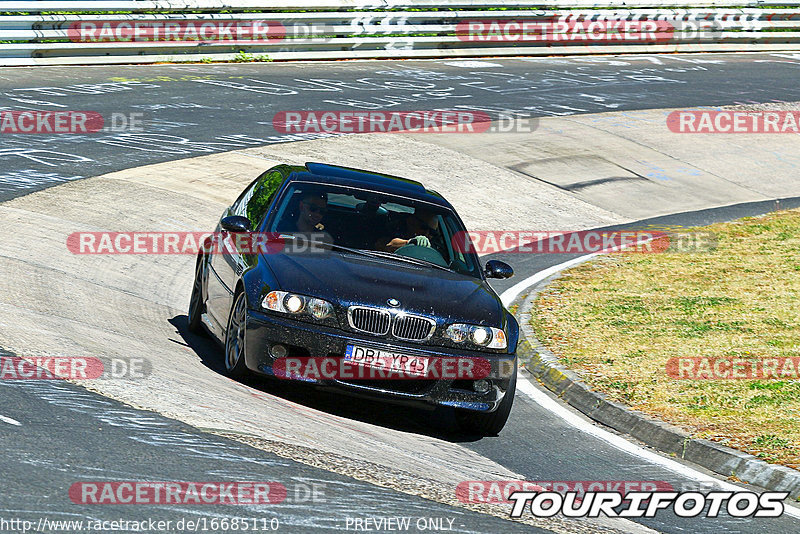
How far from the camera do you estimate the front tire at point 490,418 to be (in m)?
7.90

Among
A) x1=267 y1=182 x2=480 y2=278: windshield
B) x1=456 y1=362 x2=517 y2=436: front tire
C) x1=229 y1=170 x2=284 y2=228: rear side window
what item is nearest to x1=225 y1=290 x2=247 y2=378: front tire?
x1=267 y1=182 x2=480 y2=278: windshield

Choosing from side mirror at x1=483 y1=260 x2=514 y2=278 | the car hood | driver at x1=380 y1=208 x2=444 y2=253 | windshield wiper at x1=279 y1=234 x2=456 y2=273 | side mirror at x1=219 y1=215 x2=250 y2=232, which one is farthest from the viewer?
side mirror at x1=483 y1=260 x2=514 y2=278

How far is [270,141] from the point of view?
59.3ft

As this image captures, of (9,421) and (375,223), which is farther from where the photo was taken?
(375,223)

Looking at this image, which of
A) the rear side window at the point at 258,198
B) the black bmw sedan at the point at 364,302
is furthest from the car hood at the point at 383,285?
the rear side window at the point at 258,198

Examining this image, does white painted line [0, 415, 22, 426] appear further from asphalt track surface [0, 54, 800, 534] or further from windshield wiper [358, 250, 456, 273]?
windshield wiper [358, 250, 456, 273]

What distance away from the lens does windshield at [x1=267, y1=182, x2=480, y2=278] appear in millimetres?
8641

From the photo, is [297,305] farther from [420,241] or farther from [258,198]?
[258,198]

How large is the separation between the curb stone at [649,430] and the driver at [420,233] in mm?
1638

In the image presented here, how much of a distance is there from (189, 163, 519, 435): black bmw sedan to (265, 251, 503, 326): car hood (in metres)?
0.01

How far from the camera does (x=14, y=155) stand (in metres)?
15.2

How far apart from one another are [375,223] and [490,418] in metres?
1.81

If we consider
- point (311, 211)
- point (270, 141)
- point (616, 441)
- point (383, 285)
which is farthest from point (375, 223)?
point (270, 141)

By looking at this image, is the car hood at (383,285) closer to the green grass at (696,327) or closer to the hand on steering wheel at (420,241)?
the hand on steering wheel at (420,241)
